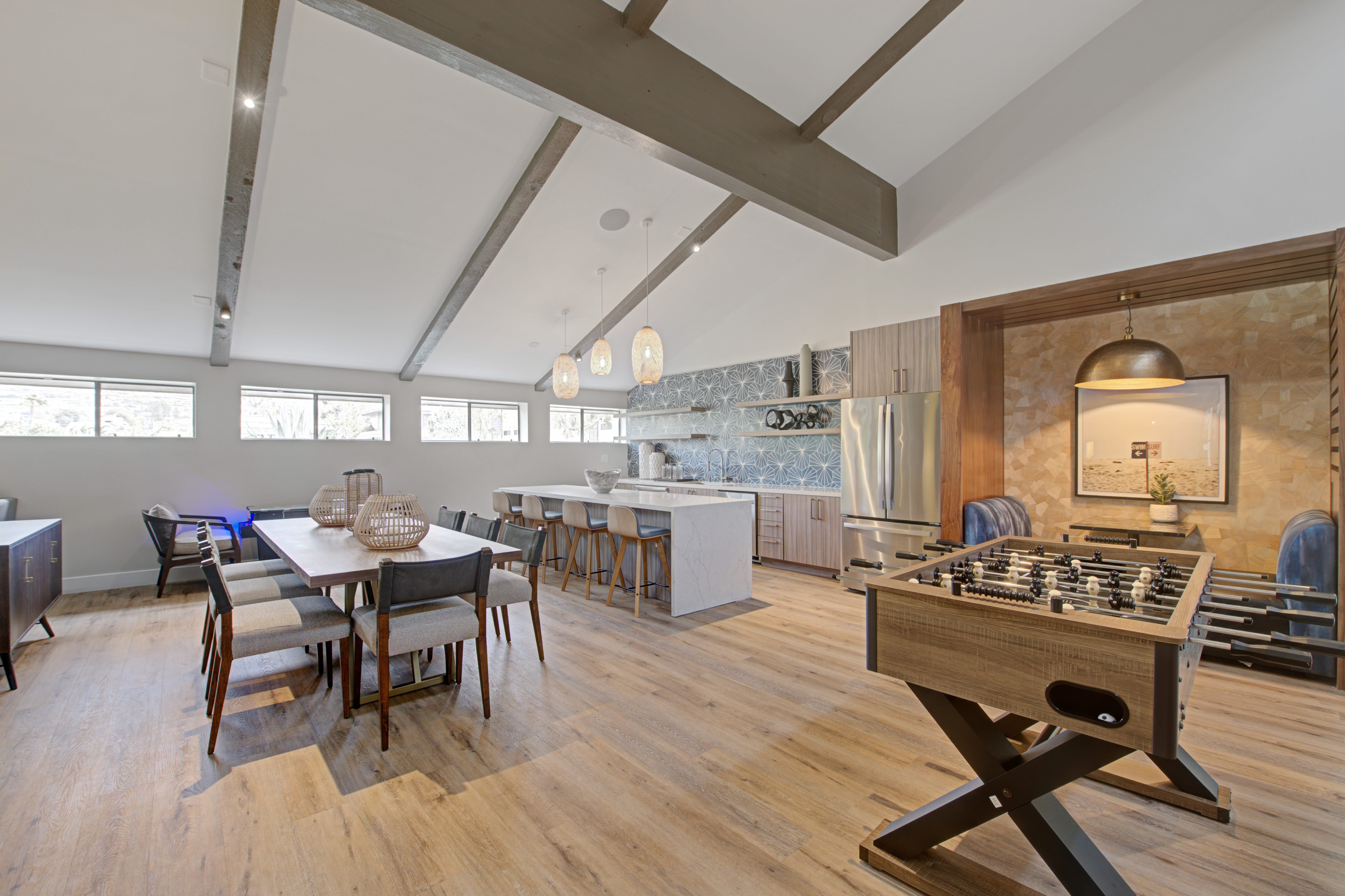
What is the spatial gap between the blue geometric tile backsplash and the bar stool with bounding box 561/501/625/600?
2.30 m

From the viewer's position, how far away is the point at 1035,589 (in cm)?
177

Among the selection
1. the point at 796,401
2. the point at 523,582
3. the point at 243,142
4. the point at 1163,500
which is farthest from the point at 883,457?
the point at 243,142

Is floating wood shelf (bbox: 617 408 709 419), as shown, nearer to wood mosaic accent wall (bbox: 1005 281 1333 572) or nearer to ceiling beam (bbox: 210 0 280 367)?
wood mosaic accent wall (bbox: 1005 281 1333 572)

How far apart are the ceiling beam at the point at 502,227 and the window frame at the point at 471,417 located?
1.09 m

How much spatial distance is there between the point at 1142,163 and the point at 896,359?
196cm

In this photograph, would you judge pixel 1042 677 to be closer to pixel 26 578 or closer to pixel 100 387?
pixel 26 578

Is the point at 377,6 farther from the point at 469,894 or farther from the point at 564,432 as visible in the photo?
the point at 564,432

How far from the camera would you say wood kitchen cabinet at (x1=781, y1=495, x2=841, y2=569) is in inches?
208

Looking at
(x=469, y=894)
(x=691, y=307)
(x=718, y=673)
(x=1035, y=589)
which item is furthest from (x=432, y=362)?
(x=1035, y=589)

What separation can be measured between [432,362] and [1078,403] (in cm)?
650

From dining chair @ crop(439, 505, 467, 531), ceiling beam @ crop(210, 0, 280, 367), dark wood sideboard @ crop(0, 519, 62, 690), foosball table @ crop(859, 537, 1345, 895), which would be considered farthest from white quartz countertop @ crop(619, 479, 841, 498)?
dark wood sideboard @ crop(0, 519, 62, 690)

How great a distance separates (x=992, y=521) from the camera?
4.04 meters

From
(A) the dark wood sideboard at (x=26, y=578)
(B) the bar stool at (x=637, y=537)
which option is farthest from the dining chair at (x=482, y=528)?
(A) the dark wood sideboard at (x=26, y=578)

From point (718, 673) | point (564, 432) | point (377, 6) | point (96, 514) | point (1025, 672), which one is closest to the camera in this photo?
point (1025, 672)
